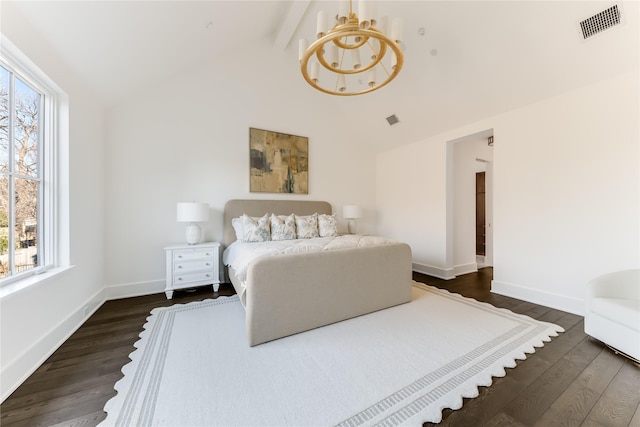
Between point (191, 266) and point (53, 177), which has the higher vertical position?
point (53, 177)

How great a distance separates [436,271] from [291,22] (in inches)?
181

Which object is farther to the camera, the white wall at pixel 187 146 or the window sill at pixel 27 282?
the white wall at pixel 187 146

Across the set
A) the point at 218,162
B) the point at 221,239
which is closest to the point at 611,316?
the point at 221,239

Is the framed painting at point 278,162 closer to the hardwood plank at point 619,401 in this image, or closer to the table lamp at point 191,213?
the table lamp at point 191,213

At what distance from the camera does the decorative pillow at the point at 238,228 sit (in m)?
3.45

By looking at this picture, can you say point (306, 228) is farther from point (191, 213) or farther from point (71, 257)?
point (71, 257)

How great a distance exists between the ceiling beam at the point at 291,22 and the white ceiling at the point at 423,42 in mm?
16

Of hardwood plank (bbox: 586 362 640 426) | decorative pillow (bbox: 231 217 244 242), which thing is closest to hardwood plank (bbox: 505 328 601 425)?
hardwood plank (bbox: 586 362 640 426)

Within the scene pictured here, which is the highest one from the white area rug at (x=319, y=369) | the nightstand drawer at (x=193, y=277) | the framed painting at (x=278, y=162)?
the framed painting at (x=278, y=162)

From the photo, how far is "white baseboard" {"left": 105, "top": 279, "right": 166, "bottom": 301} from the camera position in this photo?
3031 millimetres

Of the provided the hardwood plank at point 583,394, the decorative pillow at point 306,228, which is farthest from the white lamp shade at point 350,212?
the hardwood plank at point 583,394

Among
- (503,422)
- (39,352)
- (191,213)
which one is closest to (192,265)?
(191,213)

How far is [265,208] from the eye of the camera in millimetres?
3990

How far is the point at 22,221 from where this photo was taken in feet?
5.92
